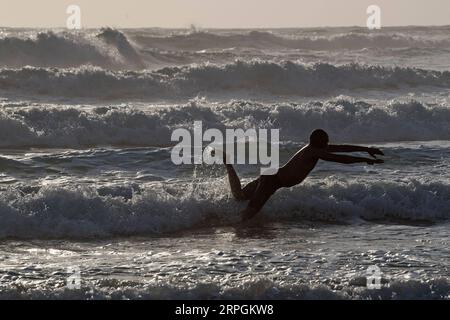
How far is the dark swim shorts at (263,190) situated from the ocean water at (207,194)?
342 mm

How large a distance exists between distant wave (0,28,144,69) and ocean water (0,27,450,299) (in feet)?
18.2

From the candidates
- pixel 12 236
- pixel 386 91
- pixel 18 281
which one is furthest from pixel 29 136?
pixel 386 91

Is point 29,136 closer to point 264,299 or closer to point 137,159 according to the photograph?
point 137,159

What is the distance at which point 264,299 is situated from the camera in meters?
9.25

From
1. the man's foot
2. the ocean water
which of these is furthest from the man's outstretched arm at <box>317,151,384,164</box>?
the man's foot

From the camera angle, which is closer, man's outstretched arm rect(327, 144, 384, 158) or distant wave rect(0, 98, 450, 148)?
man's outstretched arm rect(327, 144, 384, 158)

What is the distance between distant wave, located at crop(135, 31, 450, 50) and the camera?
4106cm

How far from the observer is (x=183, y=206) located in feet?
44.5

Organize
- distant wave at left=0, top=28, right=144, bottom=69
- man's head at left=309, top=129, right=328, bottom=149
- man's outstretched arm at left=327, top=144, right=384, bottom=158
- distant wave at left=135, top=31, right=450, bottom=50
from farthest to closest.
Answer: distant wave at left=135, top=31, right=450, bottom=50
distant wave at left=0, top=28, right=144, bottom=69
man's head at left=309, top=129, right=328, bottom=149
man's outstretched arm at left=327, top=144, right=384, bottom=158

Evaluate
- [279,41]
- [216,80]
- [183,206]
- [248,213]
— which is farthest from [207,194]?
[279,41]

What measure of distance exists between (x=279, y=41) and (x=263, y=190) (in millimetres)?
32196

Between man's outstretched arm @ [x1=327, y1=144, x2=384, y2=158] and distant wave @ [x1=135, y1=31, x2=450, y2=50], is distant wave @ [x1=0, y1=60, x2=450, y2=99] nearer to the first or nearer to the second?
distant wave @ [x1=135, y1=31, x2=450, y2=50]

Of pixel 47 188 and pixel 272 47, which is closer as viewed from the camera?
pixel 47 188

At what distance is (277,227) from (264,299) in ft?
12.4
